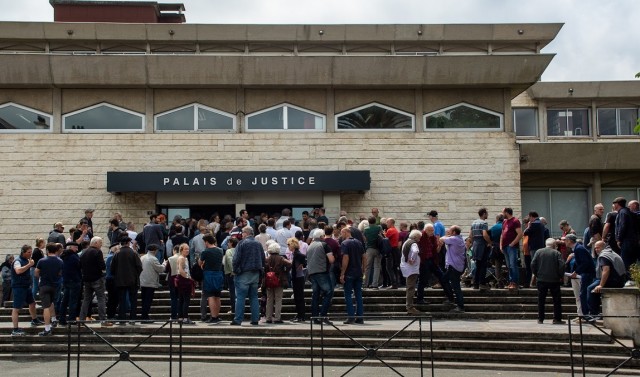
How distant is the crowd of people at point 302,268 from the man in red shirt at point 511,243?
0.02 m

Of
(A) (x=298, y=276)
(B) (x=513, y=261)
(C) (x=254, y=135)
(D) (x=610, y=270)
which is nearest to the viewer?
(D) (x=610, y=270)

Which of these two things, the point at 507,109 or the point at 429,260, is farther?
the point at 507,109

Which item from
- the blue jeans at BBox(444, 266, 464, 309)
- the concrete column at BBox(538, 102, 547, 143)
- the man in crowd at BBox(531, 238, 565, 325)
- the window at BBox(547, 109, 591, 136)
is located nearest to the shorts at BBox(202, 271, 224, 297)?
the blue jeans at BBox(444, 266, 464, 309)

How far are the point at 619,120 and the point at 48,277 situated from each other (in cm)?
2241

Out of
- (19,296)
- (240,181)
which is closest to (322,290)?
(19,296)

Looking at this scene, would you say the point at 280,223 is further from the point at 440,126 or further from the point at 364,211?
the point at 440,126

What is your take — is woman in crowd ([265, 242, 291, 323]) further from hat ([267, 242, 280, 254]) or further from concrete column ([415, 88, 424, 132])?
concrete column ([415, 88, 424, 132])

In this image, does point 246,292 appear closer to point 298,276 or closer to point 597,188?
point 298,276

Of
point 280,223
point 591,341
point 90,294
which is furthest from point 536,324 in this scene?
point 90,294

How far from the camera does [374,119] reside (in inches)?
1001

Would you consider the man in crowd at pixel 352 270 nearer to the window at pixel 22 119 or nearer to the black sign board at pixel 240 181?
the black sign board at pixel 240 181

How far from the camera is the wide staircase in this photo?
13406 mm

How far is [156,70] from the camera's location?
24.5 metres

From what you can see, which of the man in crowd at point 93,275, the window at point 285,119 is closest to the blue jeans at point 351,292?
the man in crowd at point 93,275
